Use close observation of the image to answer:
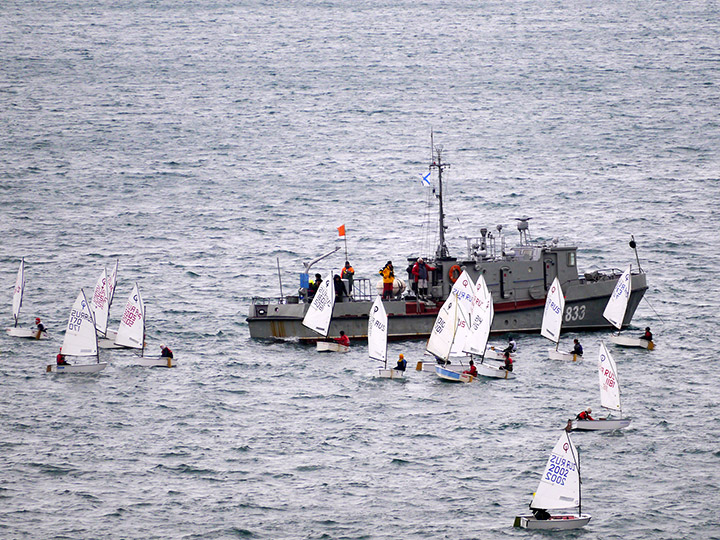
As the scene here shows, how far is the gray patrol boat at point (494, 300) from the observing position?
69500 millimetres

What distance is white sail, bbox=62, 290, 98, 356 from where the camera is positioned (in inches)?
2557

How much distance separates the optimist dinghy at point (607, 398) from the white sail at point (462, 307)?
9.63 m

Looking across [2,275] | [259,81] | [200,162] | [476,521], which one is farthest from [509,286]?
[259,81]

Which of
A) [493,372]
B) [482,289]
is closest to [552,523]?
[493,372]

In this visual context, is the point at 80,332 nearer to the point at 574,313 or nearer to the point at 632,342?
the point at 574,313

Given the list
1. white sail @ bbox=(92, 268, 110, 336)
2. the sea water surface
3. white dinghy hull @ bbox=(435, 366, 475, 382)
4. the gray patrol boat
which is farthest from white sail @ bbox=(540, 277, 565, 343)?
white sail @ bbox=(92, 268, 110, 336)

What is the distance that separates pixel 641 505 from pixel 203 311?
128 feet

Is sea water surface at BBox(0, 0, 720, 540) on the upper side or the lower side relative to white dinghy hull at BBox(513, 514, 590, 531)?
upper

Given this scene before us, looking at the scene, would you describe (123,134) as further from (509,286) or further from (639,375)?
(639,375)

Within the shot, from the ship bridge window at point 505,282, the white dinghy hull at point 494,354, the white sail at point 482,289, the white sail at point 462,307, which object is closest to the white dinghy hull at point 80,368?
the white sail at point 462,307

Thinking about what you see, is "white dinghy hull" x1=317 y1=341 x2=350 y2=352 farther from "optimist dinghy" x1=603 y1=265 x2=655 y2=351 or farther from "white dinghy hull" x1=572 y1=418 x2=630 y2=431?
"white dinghy hull" x1=572 y1=418 x2=630 y2=431

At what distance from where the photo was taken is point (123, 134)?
498 ft

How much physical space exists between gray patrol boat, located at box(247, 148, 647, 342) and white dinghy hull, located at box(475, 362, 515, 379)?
6436 mm

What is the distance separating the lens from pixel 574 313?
71.1 meters
